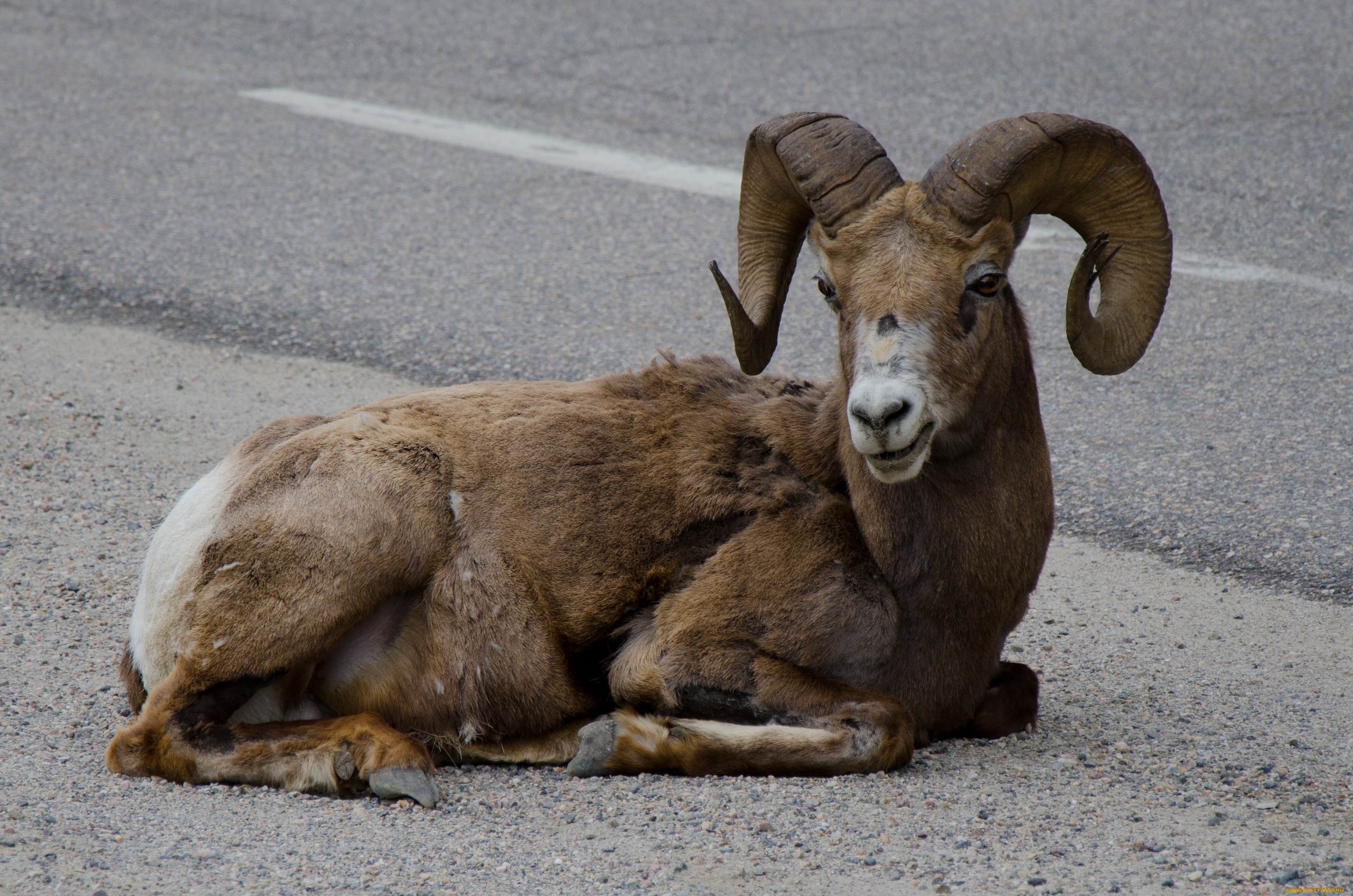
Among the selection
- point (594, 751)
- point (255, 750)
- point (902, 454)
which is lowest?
point (255, 750)

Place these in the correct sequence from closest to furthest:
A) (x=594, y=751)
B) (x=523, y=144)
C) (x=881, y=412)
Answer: (x=881, y=412)
(x=594, y=751)
(x=523, y=144)

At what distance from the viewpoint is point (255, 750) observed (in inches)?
170

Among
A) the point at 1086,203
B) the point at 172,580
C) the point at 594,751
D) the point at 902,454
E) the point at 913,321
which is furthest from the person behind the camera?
the point at 1086,203

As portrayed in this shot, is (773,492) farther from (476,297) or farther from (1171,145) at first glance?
(1171,145)

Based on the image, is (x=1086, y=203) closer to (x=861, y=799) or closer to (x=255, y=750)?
(x=861, y=799)

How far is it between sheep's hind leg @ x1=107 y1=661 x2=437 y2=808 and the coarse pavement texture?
0.07m

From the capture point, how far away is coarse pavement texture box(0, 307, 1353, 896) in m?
3.68

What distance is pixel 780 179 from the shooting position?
4.78 m

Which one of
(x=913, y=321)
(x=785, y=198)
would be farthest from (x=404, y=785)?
(x=785, y=198)

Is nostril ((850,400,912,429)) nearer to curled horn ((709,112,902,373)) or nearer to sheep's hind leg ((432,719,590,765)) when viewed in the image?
curled horn ((709,112,902,373))

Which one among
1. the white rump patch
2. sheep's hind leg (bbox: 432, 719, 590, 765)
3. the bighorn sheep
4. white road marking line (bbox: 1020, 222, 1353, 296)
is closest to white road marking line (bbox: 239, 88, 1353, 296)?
white road marking line (bbox: 1020, 222, 1353, 296)

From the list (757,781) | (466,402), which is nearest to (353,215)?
(466,402)

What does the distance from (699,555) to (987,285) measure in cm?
127

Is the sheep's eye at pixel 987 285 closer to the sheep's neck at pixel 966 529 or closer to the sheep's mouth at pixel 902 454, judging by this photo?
the sheep's neck at pixel 966 529
